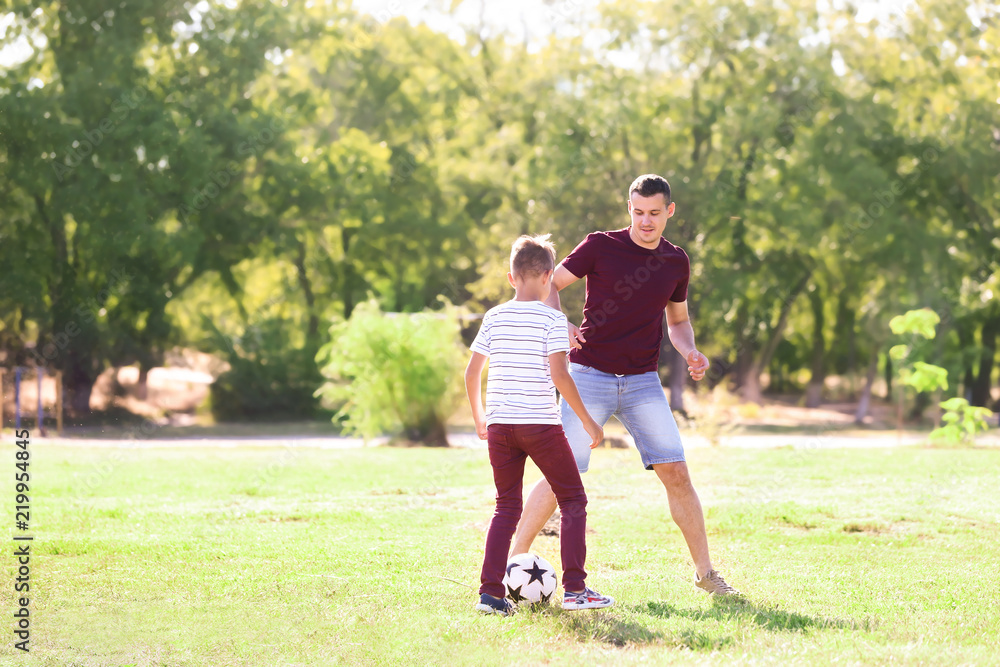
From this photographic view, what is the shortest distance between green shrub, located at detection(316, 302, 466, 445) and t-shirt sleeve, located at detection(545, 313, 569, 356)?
13.2 meters

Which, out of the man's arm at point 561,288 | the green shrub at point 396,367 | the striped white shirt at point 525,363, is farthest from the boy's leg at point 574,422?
the green shrub at point 396,367

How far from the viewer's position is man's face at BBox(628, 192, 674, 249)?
17.1 feet

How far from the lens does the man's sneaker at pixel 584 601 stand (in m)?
4.81

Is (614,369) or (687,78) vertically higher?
(687,78)

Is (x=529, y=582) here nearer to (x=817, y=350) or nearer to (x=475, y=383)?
(x=475, y=383)

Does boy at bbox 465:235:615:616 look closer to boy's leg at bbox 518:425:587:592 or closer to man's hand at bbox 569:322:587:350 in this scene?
boy's leg at bbox 518:425:587:592

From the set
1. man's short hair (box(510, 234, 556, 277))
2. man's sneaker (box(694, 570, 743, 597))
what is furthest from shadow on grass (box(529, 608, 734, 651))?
man's short hair (box(510, 234, 556, 277))

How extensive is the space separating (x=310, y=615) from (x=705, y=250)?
3012 centimetres

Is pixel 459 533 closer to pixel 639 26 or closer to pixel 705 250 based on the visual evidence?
pixel 705 250

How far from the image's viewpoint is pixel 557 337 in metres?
4.86

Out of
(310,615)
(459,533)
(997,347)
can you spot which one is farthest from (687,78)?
(310,615)

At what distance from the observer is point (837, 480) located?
10867 mm

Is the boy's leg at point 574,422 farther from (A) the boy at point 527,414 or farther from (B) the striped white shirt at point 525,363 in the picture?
(B) the striped white shirt at point 525,363

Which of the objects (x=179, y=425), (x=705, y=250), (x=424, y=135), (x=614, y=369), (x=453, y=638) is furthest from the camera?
(x=424, y=135)
